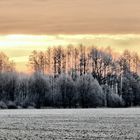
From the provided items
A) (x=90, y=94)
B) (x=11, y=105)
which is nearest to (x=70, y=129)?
(x=11, y=105)

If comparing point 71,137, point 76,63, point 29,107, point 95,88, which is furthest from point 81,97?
point 71,137

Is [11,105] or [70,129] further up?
[11,105]

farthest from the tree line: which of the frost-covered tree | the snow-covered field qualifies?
the snow-covered field

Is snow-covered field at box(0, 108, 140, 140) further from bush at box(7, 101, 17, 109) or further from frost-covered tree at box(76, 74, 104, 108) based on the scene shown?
frost-covered tree at box(76, 74, 104, 108)

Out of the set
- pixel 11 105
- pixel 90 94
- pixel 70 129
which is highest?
pixel 90 94

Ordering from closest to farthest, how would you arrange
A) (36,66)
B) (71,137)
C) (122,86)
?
1. (71,137)
2. (122,86)
3. (36,66)

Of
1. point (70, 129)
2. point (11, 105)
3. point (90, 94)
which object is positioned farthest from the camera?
point (90, 94)

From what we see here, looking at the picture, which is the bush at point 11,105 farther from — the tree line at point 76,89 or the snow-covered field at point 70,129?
the snow-covered field at point 70,129

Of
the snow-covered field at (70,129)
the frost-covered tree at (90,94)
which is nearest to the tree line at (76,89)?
the frost-covered tree at (90,94)

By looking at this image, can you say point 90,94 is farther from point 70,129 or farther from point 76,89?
point 70,129

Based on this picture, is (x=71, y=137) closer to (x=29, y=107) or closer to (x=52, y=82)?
(x=29, y=107)

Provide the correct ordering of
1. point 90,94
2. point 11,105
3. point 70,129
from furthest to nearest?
point 90,94
point 11,105
point 70,129

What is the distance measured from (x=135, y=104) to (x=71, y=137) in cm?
9880

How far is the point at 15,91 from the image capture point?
129875 mm
